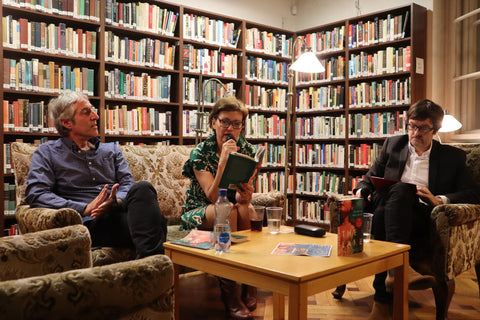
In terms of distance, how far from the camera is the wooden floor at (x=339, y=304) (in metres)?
2.14

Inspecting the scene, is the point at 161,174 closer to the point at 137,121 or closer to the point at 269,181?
the point at 137,121

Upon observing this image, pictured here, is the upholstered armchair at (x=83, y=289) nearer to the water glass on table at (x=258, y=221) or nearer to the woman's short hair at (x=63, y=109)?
the water glass on table at (x=258, y=221)

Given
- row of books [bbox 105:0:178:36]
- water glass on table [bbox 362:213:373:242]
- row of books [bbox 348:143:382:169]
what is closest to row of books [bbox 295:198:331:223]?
row of books [bbox 348:143:382:169]

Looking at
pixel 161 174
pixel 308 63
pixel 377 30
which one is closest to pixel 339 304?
pixel 161 174

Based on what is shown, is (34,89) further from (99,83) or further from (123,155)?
(123,155)

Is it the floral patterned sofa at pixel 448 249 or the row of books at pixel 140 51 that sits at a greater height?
the row of books at pixel 140 51

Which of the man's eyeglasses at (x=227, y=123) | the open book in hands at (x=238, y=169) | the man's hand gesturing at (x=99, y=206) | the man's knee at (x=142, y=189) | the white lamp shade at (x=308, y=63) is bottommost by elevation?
the man's hand gesturing at (x=99, y=206)

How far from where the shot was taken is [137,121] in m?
3.77

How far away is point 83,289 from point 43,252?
427 millimetres

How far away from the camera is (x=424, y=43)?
3.89 metres

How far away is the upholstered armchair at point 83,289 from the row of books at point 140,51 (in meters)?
→ 2.80

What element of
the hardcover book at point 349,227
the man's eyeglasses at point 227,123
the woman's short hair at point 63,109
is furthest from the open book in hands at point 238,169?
the woman's short hair at point 63,109

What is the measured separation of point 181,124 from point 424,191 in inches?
93.8

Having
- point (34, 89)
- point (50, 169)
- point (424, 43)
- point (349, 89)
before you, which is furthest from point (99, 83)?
point (424, 43)
